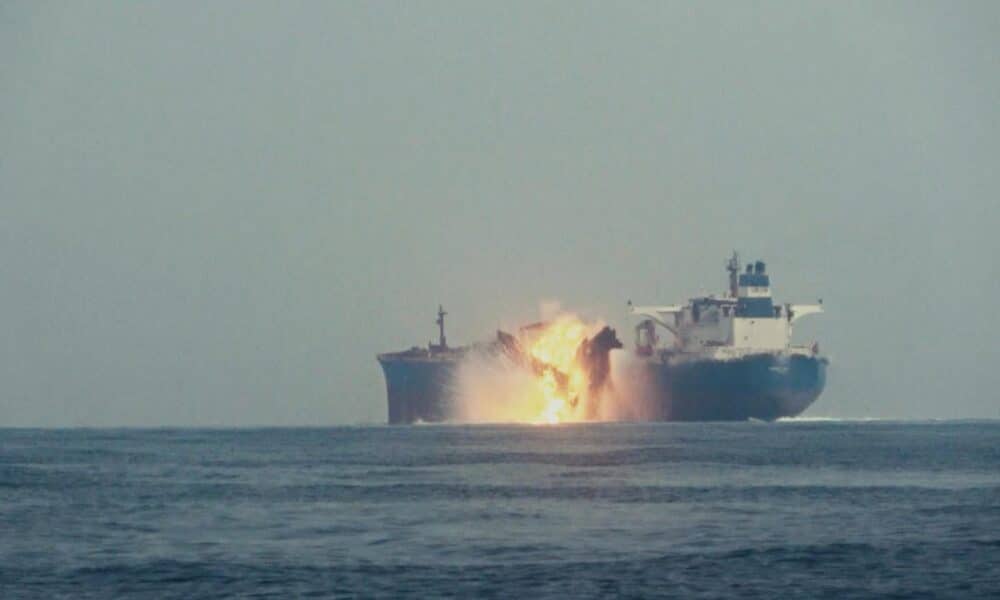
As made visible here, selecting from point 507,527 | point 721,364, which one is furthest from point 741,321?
point 507,527

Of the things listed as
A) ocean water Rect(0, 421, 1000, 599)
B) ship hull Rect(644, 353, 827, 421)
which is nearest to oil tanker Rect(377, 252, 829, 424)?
ship hull Rect(644, 353, 827, 421)

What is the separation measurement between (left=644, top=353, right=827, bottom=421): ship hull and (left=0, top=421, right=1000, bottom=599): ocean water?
6161 cm

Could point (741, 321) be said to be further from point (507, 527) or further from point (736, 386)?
point (507, 527)

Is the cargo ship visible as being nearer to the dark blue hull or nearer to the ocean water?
the dark blue hull

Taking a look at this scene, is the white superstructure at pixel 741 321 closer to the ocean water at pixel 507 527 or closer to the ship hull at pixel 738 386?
the ship hull at pixel 738 386

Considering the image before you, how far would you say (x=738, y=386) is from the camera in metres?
181

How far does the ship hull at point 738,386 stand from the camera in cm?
18025

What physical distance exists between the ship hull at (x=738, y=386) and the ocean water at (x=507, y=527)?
6161 centimetres

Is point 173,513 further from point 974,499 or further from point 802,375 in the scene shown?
point 802,375

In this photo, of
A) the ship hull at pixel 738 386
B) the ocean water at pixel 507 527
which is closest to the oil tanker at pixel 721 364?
the ship hull at pixel 738 386

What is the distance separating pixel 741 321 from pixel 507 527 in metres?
128

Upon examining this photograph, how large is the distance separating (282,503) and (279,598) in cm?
2876

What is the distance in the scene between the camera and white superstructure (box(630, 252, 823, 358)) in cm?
18962

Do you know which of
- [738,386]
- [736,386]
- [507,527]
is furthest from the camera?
[736,386]
